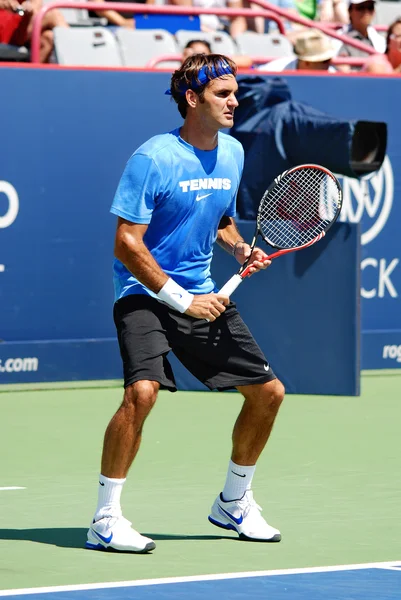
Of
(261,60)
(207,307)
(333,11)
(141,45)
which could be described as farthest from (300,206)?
(333,11)

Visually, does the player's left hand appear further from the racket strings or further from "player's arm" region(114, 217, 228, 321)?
the racket strings

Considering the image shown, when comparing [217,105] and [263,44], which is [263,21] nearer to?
[263,44]

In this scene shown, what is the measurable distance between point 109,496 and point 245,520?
63 cm

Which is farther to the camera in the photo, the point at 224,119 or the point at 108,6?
the point at 108,6

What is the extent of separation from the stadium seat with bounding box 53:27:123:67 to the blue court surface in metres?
6.64

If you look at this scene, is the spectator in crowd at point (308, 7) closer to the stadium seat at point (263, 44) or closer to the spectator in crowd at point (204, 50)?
the stadium seat at point (263, 44)

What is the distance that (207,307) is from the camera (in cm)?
551


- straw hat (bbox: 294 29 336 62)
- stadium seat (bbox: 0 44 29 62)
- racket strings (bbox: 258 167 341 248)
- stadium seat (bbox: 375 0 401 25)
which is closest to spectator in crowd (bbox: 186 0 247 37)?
straw hat (bbox: 294 29 336 62)

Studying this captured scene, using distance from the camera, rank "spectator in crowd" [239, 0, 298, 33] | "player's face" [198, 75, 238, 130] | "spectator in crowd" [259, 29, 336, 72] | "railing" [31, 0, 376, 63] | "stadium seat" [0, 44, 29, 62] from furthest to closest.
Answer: "spectator in crowd" [239, 0, 298, 33]
"spectator in crowd" [259, 29, 336, 72]
"railing" [31, 0, 376, 63]
"stadium seat" [0, 44, 29, 62]
"player's face" [198, 75, 238, 130]

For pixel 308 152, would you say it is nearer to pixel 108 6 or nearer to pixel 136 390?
pixel 108 6

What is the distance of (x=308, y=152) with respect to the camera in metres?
10.0

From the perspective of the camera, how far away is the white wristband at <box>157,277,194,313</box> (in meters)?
5.49

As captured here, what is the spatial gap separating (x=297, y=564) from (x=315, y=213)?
205cm

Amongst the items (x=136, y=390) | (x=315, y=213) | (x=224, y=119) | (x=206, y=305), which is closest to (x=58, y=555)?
(x=136, y=390)
